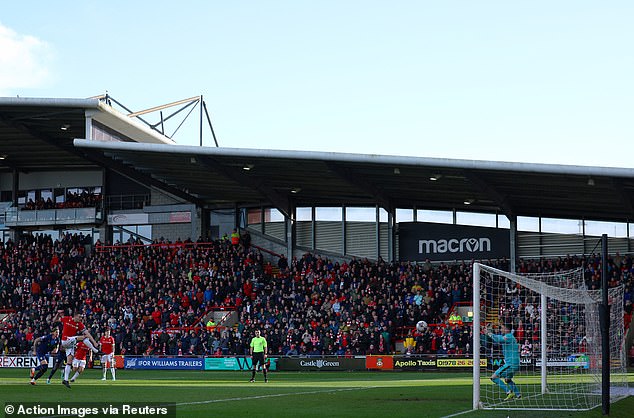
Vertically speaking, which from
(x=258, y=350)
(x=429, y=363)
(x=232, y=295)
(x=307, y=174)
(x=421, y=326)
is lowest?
(x=429, y=363)

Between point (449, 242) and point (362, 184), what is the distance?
697 centimetres

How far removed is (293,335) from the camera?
45.4 meters

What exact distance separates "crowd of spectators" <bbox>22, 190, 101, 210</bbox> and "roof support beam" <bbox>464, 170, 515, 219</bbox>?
25.7 m

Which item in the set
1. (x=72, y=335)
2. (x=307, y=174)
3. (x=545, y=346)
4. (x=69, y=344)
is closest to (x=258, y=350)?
(x=72, y=335)

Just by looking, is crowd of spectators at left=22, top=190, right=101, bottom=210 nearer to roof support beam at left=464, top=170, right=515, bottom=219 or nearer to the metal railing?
the metal railing

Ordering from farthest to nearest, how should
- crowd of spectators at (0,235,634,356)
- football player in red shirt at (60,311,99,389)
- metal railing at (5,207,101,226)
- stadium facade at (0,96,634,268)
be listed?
metal railing at (5,207,101,226), crowd of spectators at (0,235,634,356), stadium facade at (0,96,634,268), football player in red shirt at (60,311,99,389)

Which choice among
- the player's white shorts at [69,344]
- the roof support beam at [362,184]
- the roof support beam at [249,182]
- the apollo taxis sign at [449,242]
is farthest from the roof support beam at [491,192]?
the player's white shorts at [69,344]

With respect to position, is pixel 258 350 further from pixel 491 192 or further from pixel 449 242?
pixel 449 242

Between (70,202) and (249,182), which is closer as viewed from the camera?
(249,182)

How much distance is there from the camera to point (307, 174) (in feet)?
156

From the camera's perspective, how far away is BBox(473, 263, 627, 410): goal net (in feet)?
70.4

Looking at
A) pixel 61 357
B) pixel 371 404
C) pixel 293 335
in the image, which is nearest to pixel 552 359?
pixel 371 404

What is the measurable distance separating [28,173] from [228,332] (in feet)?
74.7

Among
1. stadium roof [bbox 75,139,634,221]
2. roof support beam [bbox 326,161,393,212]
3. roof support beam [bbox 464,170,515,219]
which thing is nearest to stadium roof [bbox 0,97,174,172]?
stadium roof [bbox 75,139,634,221]
